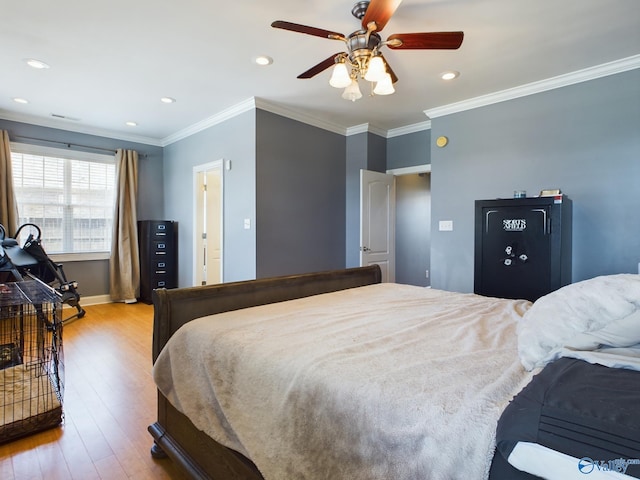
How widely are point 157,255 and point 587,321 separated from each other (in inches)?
213

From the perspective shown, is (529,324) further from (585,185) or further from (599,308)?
(585,185)

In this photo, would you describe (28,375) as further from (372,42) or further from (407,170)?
(407,170)

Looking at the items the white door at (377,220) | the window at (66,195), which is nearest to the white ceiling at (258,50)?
the window at (66,195)

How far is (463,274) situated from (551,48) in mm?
2280

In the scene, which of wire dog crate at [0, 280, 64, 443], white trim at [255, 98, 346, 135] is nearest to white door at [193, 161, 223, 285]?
white trim at [255, 98, 346, 135]

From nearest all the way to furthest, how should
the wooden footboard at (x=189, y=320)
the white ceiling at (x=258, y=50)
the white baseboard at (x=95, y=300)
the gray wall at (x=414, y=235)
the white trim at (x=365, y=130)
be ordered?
the wooden footboard at (x=189, y=320) < the white ceiling at (x=258, y=50) < the white trim at (x=365, y=130) < the white baseboard at (x=95, y=300) < the gray wall at (x=414, y=235)

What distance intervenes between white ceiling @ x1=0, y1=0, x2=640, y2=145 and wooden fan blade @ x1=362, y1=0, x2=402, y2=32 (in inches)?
17.4

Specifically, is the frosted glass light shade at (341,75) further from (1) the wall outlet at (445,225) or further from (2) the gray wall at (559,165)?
(1) the wall outlet at (445,225)

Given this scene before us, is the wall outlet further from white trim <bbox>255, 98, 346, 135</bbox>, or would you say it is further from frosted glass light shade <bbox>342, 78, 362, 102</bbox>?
frosted glass light shade <bbox>342, 78, 362, 102</bbox>

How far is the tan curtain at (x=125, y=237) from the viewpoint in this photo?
17.3 ft

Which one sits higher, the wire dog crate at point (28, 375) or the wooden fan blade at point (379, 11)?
the wooden fan blade at point (379, 11)

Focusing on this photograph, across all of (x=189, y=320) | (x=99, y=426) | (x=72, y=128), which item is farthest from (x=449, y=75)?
(x=72, y=128)

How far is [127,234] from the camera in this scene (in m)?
5.35

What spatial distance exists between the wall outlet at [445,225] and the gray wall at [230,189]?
2.22 metres
